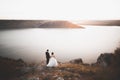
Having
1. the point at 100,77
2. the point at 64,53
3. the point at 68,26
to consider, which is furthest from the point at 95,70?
the point at 68,26

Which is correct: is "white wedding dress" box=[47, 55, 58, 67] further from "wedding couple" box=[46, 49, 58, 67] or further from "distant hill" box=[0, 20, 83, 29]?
"distant hill" box=[0, 20, 83, 29]

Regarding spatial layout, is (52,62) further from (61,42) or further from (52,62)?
(61,42)

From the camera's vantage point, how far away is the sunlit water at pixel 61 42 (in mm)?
3818

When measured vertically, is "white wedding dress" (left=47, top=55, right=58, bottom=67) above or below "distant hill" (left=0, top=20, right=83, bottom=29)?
below

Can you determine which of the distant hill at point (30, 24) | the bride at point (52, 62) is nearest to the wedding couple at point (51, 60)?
the bride at point (52, 62)

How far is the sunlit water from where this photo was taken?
3818 millimetres

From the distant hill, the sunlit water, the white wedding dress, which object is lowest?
the white wedding dress

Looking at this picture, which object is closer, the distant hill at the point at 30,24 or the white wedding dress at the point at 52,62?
the white wedding dress at the point at 52,62

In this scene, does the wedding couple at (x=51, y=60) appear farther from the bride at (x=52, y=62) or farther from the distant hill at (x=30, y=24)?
the distant hill at (x=30, y=24)

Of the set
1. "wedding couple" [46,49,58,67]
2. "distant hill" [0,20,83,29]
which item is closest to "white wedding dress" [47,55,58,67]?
"wedding couple" [46,49,58,67]

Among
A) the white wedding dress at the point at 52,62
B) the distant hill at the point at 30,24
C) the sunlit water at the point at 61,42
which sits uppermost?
the distant hill at the point at 30,24

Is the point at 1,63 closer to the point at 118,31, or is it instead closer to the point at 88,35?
the point at 88,35

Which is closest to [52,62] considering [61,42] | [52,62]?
[52,62]

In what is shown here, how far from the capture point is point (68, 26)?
12.9 ft
